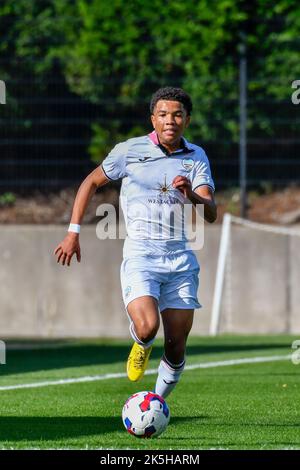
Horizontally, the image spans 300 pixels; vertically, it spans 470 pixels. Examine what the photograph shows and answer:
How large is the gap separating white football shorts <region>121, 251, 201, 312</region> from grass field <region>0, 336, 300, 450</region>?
82 cm

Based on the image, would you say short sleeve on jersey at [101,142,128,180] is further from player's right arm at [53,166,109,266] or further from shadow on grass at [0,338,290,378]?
shadow on grass at [0,338,290,378]

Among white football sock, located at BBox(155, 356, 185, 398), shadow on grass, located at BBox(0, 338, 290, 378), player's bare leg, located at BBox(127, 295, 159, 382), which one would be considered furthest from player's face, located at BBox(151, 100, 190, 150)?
shadow on grass, located at BBox(0, 338, 290, 378)

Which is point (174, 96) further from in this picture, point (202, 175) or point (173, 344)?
point (173, 344)

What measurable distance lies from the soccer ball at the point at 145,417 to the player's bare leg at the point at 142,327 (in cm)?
52

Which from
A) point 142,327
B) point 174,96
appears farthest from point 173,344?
point 174,96

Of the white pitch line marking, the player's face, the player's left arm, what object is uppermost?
the player's face

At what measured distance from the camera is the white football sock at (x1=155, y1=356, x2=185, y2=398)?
896cm

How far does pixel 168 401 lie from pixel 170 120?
2.50 m

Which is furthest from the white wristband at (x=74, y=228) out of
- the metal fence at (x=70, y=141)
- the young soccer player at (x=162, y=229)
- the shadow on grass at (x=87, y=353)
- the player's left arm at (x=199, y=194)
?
the metal fence at (x=70, y=141)

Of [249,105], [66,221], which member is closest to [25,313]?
[66,221]

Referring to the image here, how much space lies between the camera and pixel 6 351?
16016 millimetres

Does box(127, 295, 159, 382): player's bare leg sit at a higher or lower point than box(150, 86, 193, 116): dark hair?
lower

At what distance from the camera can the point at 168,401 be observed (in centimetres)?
1025

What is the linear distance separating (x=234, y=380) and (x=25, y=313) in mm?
7848
